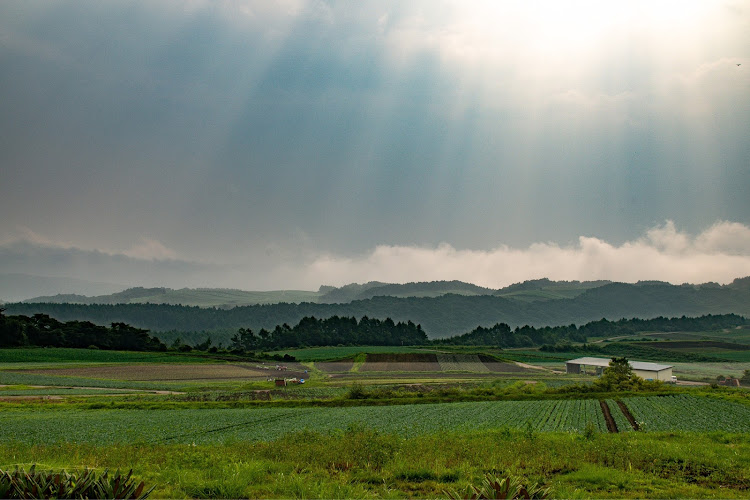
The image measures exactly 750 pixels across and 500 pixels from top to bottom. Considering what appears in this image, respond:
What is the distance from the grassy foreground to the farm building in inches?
3095

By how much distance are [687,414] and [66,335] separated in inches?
4881

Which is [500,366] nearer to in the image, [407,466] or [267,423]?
[267,423]

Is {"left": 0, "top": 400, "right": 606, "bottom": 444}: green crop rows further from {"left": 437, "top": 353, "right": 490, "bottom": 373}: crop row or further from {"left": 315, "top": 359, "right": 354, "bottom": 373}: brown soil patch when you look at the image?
{"left": 437, "top": 353, "right": 490, "bottom": 373}: crop row

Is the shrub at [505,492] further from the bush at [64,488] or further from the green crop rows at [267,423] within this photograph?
the green crop rows at [267,423]

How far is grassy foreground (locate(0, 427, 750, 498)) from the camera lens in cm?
1282

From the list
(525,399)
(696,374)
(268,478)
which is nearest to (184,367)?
(525,399)

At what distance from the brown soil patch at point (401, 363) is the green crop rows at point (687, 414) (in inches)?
2590

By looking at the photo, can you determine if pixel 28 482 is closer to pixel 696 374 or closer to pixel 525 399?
pixel 525 399

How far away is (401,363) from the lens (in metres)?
130

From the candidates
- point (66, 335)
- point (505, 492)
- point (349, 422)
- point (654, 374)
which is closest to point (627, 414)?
point (349, 422)

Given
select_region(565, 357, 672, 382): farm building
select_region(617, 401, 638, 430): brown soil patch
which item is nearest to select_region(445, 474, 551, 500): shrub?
select_region(617, 401, 638, 430): brown soil patch

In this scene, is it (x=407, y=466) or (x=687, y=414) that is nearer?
(x=407, y=466)

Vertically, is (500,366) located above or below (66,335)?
below

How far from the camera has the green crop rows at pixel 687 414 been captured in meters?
34.9
